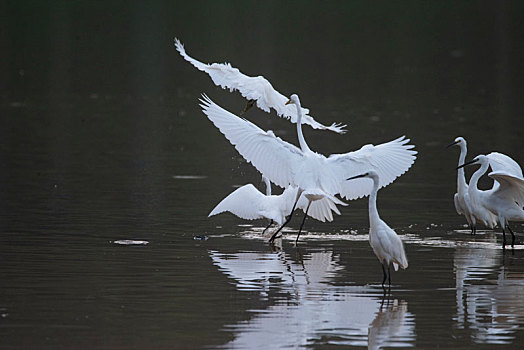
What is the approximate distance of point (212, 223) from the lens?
14000mm

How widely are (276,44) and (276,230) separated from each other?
3685cm

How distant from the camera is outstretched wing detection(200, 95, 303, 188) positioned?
508 inches

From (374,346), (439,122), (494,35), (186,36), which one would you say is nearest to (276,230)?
(374,346)

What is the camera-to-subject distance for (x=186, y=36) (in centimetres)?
4956

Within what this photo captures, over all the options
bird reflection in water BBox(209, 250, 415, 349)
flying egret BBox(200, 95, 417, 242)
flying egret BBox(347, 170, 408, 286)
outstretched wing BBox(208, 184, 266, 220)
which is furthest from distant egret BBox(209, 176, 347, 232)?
flying egret BBox(347, 170, 408, 286)

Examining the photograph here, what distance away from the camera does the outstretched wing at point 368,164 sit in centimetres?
1295

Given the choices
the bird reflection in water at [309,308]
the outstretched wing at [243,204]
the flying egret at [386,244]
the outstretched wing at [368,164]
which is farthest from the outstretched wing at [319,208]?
the flying egret at [386,244]

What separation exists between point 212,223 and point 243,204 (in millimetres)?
794

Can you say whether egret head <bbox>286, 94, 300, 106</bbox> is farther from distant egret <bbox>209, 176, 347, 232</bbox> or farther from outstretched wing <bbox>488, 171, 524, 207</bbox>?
outstretched wing <bbox>488, 171, 524, 207</bbox>

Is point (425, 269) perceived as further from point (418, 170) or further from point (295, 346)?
point (418, 170)

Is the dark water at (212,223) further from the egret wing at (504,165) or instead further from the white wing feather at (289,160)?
→ the egret wing at (504,165)

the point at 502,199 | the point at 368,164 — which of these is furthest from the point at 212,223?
the point at 502,199

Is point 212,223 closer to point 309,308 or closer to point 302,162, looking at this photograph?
point 302,162

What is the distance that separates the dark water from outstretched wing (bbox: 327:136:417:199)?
0.59 metres
